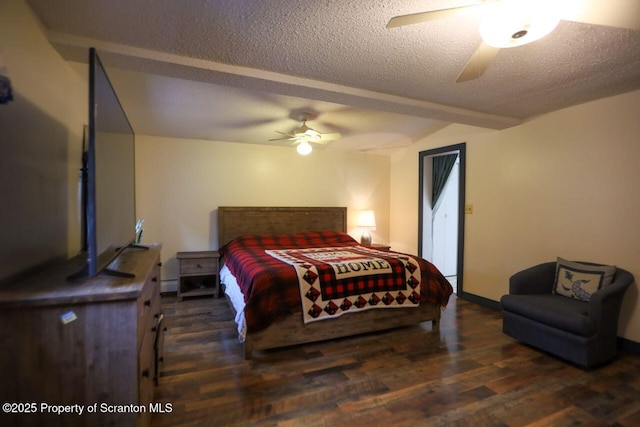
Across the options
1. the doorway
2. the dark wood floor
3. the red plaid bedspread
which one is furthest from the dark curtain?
the dark wood floor

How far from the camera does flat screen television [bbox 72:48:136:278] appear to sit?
1255mm

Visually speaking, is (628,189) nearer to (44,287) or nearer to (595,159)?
(595,159)

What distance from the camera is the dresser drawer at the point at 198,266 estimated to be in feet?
12.8

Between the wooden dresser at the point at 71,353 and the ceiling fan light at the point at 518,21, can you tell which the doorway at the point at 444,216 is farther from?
the wooden dresser at the point at 71,353

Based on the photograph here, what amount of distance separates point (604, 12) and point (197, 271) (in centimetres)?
423

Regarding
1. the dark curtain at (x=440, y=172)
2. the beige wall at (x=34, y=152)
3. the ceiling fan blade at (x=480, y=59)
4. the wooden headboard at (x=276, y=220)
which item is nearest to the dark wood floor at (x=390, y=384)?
the beige wall at (x=34, y=152)

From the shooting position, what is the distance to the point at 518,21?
123cm

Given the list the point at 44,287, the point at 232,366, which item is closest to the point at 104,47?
the point at 44,287

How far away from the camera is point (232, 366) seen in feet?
7.70

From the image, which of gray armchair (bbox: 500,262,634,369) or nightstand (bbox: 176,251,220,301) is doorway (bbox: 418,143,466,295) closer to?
gray armchair (bbox: 500,262,634,369)

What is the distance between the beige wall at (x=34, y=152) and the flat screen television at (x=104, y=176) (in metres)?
0.20

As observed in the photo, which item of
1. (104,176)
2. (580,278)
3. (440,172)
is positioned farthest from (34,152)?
(440,172)

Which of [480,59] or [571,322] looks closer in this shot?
[480,59]

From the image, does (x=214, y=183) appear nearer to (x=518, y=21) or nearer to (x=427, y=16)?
(x=427, y=16)
